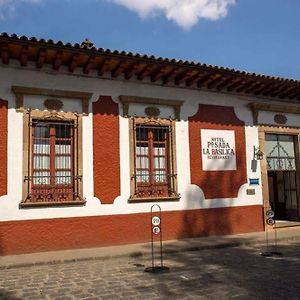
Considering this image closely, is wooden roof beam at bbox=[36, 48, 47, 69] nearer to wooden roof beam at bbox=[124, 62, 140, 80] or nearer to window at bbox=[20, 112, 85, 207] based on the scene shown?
window at bbox=[20, 112, 85, 207]

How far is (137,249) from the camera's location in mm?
10078

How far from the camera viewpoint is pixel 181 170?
11.9m

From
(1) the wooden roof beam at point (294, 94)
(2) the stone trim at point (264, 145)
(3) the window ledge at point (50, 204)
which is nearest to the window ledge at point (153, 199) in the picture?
(3) the window ledge at point (50, 204)

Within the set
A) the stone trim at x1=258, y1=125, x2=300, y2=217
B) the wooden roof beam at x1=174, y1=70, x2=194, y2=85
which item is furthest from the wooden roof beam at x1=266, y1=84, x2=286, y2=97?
the wooden roof beam at x1=174, y1=70, x2=194, y2=85

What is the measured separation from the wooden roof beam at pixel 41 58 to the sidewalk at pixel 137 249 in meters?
4.48

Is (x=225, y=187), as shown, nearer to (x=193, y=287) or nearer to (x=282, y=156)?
(x=282, y=156)

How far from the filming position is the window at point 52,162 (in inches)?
398

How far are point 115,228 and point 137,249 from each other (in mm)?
1016

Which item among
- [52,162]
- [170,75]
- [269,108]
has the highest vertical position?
[170,75]

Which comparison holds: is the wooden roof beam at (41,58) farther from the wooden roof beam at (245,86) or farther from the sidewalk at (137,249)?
the wooden roof beam at (245,86)

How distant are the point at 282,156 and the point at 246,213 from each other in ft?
8.62

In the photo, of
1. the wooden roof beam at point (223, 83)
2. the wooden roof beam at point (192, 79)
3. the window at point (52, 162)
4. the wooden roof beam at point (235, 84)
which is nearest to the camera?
the window at point (52, 162)

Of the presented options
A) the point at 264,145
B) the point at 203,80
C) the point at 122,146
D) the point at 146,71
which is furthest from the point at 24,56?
the point at 264,145

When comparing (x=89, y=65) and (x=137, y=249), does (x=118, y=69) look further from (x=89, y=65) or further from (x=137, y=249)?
(x=137, y=249)
